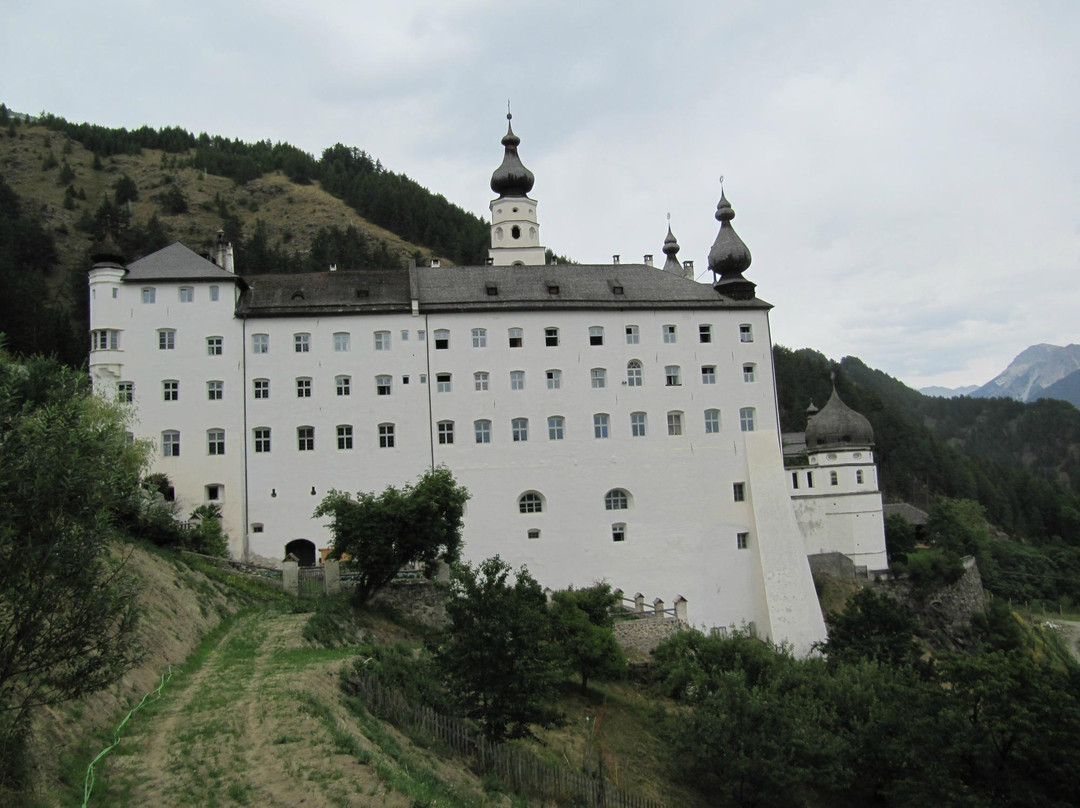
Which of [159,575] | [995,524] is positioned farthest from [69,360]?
[995,524]

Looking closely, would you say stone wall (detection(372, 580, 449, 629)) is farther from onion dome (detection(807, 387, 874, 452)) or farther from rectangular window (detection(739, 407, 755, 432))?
onion dome (detection(807, 387, 874, 452))

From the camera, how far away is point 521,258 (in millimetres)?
53125

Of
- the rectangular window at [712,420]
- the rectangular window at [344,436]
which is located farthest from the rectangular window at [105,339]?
the rectangular window at [712,420]

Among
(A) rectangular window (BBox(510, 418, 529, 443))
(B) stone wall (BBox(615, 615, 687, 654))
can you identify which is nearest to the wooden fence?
(B) stone wall (BBox(615, 615, 687, 654))

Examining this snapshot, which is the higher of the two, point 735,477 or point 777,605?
point 735,477

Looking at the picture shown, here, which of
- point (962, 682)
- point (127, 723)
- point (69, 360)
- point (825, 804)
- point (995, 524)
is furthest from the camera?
point (995, 524)

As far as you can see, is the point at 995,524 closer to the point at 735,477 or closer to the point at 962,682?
the point at 735,477

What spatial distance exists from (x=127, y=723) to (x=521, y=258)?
40.8 meters

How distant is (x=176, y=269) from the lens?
3944 cm

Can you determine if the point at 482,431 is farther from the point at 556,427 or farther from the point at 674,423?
the point at 674,423

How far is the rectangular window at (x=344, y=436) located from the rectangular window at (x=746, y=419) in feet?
58.0

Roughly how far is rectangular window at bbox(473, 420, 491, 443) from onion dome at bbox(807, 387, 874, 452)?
2254cm

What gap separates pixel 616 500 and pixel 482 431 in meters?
6.74

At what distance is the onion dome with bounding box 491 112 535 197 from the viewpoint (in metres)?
54.5
